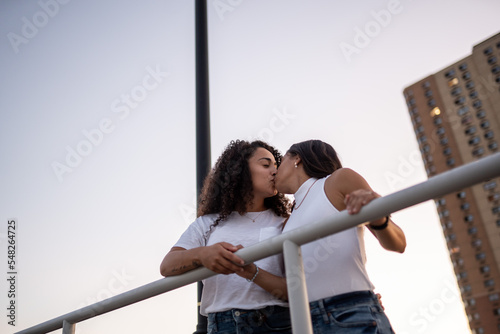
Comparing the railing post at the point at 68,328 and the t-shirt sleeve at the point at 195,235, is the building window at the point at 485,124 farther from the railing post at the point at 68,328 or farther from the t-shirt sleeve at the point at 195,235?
the railing post at the point at 68,328

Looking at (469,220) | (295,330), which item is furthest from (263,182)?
(469,220)

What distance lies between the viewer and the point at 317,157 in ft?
6.81

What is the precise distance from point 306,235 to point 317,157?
978mm

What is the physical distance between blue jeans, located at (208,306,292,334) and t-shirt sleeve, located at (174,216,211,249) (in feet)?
1.22

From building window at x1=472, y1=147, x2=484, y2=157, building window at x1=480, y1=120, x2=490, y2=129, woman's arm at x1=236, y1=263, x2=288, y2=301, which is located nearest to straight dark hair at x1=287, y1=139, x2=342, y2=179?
woman's arm at x1=236, y1=263, x2=288, y2=301

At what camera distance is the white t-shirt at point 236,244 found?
5.78ft

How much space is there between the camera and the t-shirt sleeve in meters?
1.95

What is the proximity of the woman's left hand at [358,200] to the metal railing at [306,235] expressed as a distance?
1 cm

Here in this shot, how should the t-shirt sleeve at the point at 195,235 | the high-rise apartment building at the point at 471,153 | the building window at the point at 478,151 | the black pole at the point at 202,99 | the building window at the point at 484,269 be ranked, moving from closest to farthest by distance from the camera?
the t-shirt sleeve at the point at 195,235 → the black pole at the point at 202,99 → the high-rise apartment building at the point at 471,153 → the building window at the point at 478,151 → the building window at the point at 484,269

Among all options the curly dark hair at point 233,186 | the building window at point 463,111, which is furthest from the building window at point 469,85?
the curly dark hair at point 233,186

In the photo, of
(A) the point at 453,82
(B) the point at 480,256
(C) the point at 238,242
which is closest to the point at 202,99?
(C) the point at 238,242

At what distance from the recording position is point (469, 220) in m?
74.4

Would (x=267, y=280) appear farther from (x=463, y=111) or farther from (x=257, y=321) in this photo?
(x=463, y=111)

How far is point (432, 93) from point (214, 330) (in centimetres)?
8783
